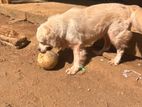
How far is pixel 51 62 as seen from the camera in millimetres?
6625

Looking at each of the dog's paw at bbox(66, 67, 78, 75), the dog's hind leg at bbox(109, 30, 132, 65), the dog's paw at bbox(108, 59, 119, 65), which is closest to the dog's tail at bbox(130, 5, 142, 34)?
the dog's hind leg at bbox(109, 30, 132, 65)

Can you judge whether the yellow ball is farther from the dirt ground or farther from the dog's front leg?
the dog's front leg

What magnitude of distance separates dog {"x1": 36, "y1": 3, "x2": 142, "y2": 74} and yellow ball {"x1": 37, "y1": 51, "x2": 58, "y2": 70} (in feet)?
0.34

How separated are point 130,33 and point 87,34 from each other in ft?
2.40

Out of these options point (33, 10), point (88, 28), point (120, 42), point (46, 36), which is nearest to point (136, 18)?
point (120, 42)

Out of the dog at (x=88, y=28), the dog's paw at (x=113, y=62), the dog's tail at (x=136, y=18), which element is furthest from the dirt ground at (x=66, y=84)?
the dog's tail at (x=136, y=18)

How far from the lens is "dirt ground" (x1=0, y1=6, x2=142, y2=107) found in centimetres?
589

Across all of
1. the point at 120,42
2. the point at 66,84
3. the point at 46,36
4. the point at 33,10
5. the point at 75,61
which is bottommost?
the point at 66,84

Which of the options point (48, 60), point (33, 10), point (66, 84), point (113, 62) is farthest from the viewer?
point (33, 10)

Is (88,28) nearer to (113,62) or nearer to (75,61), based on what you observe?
(75,61)

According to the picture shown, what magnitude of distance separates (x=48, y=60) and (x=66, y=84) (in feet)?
1.83

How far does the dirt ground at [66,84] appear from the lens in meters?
5.89

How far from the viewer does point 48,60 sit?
659cm

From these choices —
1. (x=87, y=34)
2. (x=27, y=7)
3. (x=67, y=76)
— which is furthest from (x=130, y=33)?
(x=27, y=7)
